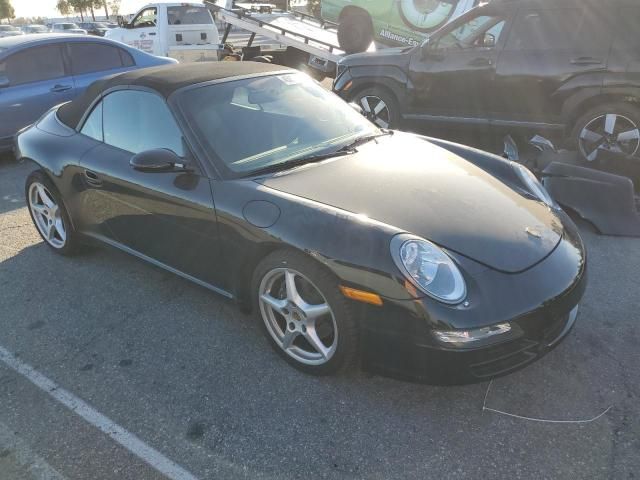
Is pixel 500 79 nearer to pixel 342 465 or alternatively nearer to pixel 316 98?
pixel 316 98

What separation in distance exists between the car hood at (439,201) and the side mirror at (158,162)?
509mm

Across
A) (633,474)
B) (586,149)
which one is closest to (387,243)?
(633,474)

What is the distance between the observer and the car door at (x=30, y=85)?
624 centimetres

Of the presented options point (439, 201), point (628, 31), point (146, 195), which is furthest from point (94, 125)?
point (628, 31)

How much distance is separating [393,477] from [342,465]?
0.69 ft

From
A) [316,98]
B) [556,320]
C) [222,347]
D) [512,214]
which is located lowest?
[222,347]

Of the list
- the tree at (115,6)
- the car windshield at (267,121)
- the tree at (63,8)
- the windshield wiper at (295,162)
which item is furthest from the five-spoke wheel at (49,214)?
the tree at (115,6)

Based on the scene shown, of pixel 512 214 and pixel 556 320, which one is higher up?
pixel 512 214

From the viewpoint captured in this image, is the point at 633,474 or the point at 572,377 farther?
the point at 572,377

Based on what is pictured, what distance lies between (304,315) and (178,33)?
1073cm

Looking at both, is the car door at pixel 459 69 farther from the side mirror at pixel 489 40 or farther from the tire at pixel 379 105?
the tire at pixel 379 105

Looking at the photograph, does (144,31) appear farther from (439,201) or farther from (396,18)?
(439,201)

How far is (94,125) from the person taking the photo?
11.5 feet

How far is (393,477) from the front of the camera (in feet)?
6.52
